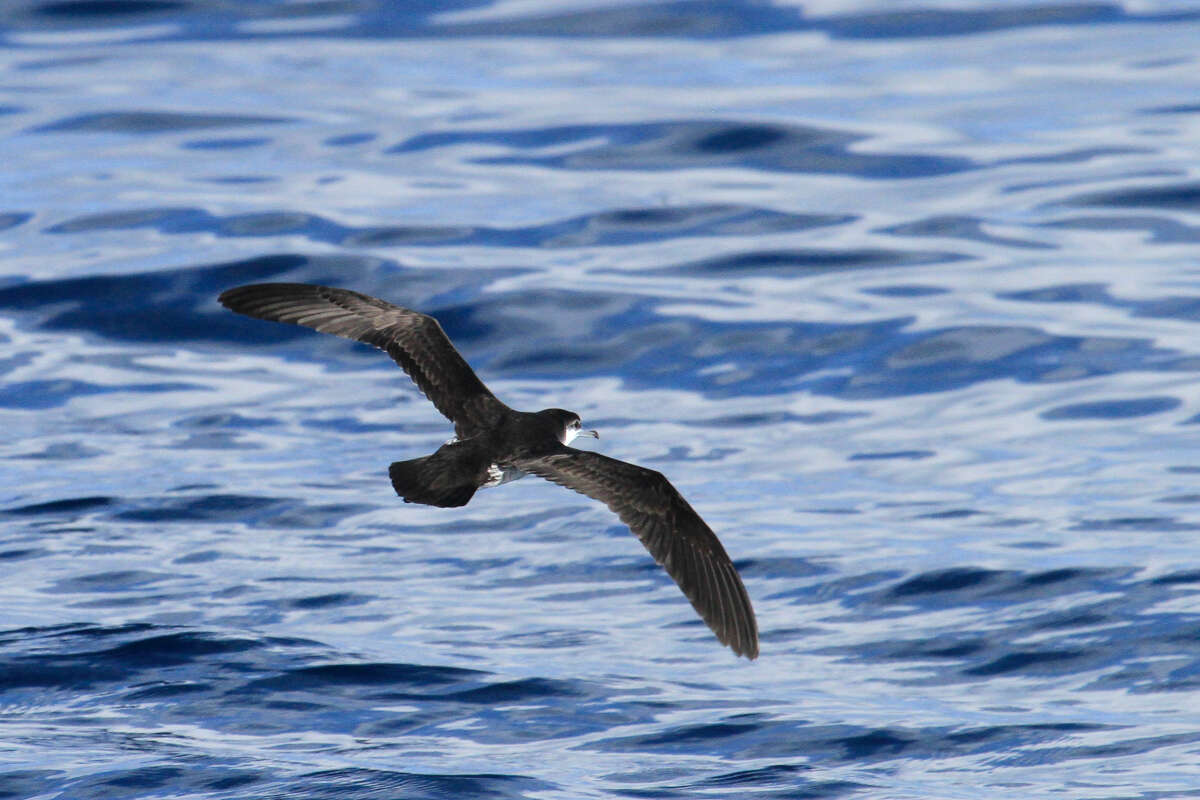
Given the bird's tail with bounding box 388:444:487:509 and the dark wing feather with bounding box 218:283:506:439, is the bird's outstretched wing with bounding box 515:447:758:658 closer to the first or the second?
the bird's tail with bounding box 388:444:487:509

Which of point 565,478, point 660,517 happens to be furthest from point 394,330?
point 660,517

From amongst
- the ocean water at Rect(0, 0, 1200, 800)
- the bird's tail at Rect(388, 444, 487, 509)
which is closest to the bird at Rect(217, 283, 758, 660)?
the bird's tail at Rect(388, 444, 487, 509)

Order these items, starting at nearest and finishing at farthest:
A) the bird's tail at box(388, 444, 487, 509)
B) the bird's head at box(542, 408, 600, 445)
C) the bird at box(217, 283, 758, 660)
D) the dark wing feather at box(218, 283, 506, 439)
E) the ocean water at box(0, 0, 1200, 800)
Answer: the bird's tail at box(388, 444, 487, 509) < the bird at box(217, 283, 758, 660) < the bird's head at box(542, 408, 600, 445) < the dark wing feather at box(218, 283, 506, 439) < the ocean water at box(0, 0, 1200, 800)

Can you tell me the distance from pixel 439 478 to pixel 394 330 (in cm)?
119

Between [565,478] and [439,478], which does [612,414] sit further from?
[439,478]

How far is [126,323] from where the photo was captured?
14.4m

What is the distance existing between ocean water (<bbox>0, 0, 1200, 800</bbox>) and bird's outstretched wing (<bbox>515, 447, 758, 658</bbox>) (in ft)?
3.70

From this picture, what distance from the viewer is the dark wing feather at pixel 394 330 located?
25.0 ft

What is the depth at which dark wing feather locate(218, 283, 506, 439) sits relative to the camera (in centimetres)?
761

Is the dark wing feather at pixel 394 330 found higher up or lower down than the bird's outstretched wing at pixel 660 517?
higher up

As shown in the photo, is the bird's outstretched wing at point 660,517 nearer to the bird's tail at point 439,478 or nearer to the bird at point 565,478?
the bird at point 565,478

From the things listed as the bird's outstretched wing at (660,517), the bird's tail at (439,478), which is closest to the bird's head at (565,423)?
the bird's outstretched wing at (660,517)

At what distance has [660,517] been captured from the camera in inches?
278

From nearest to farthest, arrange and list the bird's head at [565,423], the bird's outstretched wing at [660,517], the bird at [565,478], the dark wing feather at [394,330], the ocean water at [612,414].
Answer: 1. the bird at [565,478]
2. the bird's outstretched wing at [660,517]
3. the bird's head at [565,423]
4. the dark wing feather at [394,330]
5. the ocean water at [612,414]
